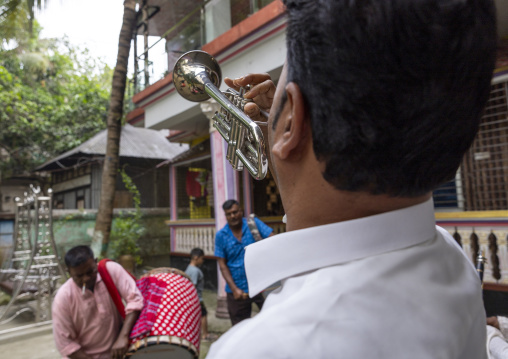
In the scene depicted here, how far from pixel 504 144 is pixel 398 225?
15.2ft

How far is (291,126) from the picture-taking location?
60 cm

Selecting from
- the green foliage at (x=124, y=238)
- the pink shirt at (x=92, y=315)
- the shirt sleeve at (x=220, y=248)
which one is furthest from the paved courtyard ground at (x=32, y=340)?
the green foliage at (x=124, y=238)

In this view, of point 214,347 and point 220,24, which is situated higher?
point 220,24

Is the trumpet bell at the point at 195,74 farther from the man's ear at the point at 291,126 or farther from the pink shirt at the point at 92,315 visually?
the pink shirt at the point at 92,315

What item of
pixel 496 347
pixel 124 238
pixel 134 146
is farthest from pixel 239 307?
A: pixel 134 146

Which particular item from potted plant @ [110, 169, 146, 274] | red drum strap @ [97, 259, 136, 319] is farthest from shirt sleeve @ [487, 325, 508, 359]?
potted plant @ [110, 169, 146, 274]

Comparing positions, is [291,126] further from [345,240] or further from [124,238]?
[124,238]

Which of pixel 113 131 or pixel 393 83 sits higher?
pixel 113 131

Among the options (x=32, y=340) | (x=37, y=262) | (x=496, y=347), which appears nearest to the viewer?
(x=496, y=347)

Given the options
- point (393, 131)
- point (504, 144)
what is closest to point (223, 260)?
point (504, 144)

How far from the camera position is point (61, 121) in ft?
47.4

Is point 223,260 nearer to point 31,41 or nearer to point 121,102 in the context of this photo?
point 121,102

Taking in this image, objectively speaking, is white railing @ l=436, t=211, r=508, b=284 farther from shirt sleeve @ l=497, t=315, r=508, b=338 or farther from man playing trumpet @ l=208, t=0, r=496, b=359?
man playing trumpet @ l=208, t=0, r=496, b=359

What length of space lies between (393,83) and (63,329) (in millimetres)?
3085
